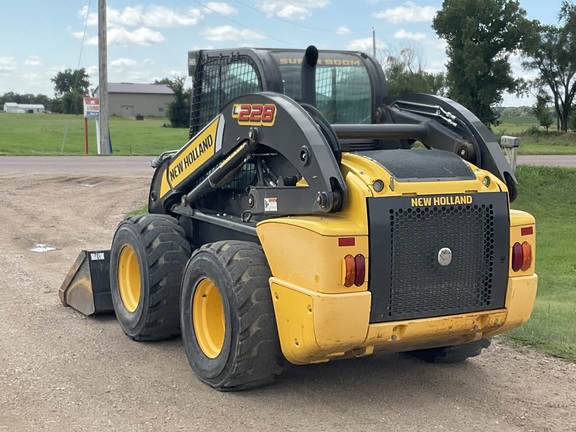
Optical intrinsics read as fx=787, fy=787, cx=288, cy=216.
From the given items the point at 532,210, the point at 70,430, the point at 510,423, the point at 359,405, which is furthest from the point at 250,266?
the point at 532,210

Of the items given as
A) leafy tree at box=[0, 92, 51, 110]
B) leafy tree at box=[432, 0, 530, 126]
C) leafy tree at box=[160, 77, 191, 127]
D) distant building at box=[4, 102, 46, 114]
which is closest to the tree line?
leafy tree at box=[432, 0, 530, 126]

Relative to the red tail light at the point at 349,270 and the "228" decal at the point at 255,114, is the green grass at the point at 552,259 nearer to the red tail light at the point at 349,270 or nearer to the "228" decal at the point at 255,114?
the red tail light at the point at 349,270

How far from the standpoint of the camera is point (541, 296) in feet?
29.4

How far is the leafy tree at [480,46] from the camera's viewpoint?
47875 mm

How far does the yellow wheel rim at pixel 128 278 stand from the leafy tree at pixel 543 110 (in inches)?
1857

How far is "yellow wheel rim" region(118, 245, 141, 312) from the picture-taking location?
6.78 meters

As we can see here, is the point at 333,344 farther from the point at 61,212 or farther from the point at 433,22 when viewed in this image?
the point at 433,22

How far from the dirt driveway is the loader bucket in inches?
4.8

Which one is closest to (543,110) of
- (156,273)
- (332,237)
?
(156,273)

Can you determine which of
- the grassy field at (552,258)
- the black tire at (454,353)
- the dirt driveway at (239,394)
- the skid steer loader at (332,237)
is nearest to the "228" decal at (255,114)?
the skid steer loader at (332,237)

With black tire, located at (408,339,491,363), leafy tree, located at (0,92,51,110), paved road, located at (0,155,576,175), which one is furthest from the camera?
leafy tree, located at (0,92,51,110)

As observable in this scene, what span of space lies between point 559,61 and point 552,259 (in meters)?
47.3

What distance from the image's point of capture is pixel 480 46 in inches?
1907

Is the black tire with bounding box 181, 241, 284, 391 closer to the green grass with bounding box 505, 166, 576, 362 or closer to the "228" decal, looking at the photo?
the "228" decal
